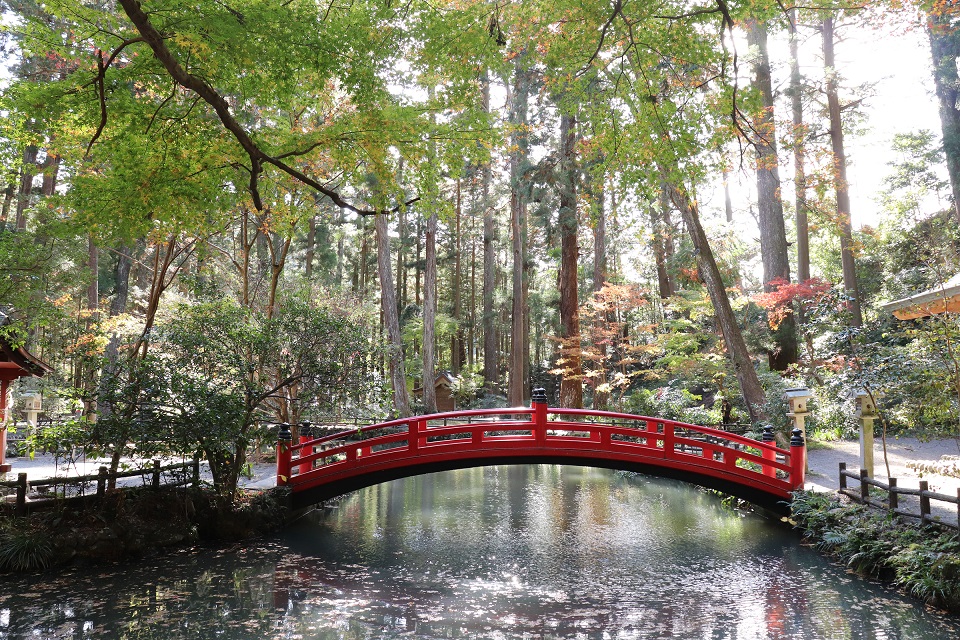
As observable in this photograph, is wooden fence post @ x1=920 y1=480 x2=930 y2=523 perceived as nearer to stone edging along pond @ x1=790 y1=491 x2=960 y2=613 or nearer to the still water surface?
stone edging along pond @ x1=790 y1=491 x2=960 y2=613

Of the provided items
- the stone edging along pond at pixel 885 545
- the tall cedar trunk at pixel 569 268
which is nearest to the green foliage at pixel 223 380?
the stone edging along pond at pixel 885 545

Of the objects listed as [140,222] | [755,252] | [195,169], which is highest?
[755,252]

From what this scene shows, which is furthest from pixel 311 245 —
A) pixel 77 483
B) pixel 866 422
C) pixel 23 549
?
pixel 866 422

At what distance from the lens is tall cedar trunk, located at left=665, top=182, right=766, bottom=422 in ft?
43.0

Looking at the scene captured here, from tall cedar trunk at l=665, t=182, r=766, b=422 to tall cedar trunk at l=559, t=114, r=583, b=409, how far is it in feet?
14.6

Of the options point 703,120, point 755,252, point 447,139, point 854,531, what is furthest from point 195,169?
point 755,252

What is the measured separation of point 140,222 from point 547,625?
19.2 ft

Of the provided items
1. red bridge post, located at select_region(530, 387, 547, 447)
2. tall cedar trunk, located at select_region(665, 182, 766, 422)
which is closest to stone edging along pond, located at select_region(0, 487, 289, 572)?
red bridge post, located at select_region(530, 387, 547, 447)

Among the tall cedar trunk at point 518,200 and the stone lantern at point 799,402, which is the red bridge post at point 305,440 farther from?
the tall cedar trunk at point 518,200

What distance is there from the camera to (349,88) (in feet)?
20.0

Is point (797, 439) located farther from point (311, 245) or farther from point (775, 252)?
point (311, 245)

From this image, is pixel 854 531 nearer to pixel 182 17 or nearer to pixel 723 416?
pixel 723 416

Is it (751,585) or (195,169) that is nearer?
(195,169)

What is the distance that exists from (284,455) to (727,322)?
9165mm
